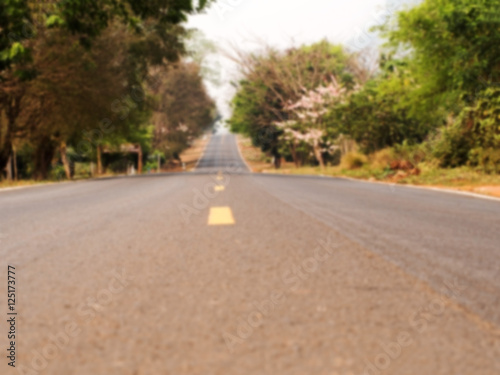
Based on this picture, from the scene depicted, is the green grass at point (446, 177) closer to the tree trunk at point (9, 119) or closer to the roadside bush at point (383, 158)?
the roadside bush at point (383, 158)

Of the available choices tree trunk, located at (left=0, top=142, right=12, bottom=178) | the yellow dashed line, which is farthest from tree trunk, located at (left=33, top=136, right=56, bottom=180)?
Answer: the yellow dashed line

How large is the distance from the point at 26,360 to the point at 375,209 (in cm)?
727

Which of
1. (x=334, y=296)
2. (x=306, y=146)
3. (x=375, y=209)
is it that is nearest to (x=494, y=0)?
(x=375, y=209)

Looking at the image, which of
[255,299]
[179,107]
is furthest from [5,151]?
[179,107]

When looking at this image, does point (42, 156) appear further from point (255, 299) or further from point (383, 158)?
point (255, 299)

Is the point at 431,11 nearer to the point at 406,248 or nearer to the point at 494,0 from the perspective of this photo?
the point at 494,0

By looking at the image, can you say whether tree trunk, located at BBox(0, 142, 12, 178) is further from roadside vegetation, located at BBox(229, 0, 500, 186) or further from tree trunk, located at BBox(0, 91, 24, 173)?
roadside vegetation, located at BBox(229, 0, 500, 186)

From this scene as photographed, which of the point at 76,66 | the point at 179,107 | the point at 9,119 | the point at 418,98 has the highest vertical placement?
the point at 179,107

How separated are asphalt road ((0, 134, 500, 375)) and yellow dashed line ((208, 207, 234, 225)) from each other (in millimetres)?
459

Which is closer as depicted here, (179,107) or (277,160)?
(277,160)

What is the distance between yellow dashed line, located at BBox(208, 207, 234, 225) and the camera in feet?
22.3

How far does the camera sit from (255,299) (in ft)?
10.2

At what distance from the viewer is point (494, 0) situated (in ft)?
63.0

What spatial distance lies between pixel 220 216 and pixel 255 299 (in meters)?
4.38
